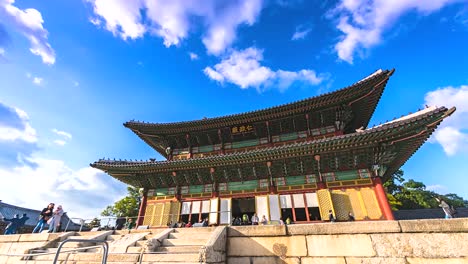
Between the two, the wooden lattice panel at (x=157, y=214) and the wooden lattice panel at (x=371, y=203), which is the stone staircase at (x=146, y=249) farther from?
the wooden lattice panel at (x=371, y=203)

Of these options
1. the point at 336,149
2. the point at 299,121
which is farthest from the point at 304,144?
the point at 299,121

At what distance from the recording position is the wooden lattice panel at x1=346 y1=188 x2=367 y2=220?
11.4 meters

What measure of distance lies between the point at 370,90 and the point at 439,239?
32.0ft

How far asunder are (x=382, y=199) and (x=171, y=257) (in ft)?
34.9

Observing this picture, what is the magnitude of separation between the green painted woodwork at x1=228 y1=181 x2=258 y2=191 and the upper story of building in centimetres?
295

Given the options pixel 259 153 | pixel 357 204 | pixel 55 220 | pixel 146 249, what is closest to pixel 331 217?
pixel 357 204

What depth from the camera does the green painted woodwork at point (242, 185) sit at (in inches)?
551

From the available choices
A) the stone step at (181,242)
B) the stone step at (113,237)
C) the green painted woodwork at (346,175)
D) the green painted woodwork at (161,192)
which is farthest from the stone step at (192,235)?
the green painted woodwork at (346,175)

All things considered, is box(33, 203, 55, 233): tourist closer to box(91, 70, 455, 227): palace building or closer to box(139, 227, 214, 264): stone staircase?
box(91, 70, 455, 227): palace building

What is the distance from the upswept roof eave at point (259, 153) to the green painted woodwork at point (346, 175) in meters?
2.33

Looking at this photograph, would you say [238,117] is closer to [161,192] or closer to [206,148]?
[206,148]

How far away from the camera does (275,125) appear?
15.9 metres

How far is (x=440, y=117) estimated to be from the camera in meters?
9.50

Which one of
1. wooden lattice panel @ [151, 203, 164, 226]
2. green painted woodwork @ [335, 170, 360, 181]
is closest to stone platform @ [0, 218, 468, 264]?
green painted woodwork @ [335, 170, 360, 181]
